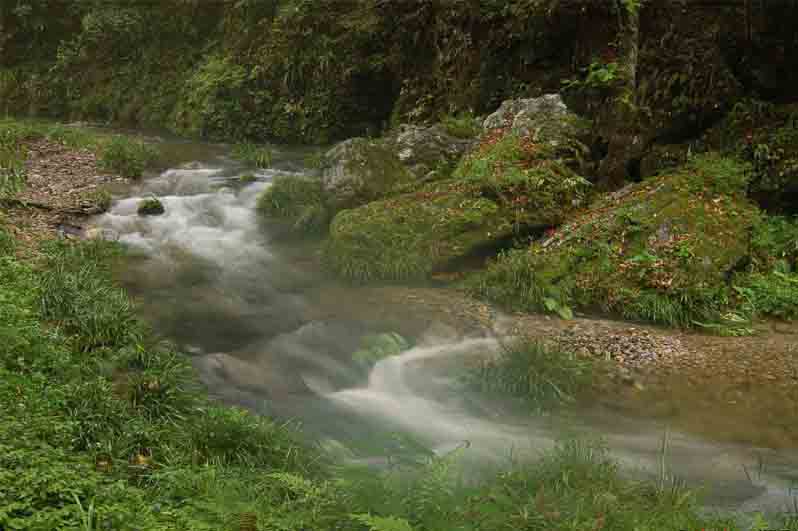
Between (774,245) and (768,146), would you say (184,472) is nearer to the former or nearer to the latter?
(774,245)

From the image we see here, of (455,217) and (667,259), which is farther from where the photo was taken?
(455,217)

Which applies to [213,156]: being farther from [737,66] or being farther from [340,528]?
[340,528]

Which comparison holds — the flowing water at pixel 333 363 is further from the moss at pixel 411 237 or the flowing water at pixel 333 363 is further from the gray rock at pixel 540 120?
the gray rock at pixel 540 120

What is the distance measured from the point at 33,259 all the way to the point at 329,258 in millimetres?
3731

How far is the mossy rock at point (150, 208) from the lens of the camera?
10.6m

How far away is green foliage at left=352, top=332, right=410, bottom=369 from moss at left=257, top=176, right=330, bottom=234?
369 centimetres

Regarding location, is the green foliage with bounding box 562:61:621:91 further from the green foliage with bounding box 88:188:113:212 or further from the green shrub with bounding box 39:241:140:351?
the green foliage with bounding box 88:188:113:212

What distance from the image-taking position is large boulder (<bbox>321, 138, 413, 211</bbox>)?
10.2 m

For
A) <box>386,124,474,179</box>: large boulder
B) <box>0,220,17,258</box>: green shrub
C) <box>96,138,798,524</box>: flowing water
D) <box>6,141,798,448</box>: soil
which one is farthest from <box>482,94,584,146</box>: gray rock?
<box>0,220,17,258</box>: green shrub

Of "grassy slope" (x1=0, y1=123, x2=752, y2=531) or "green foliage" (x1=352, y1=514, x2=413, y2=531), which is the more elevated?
"green foliage" (x1=352, y1=514, x2=413, y2=531)

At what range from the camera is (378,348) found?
693cm

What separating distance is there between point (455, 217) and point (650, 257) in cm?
262

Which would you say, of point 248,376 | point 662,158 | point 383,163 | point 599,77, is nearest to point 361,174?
→ point 383,163

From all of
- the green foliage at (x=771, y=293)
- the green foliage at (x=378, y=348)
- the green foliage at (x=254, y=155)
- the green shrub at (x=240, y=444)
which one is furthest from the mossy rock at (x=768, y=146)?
the green foliage at (x=254, y=155)
